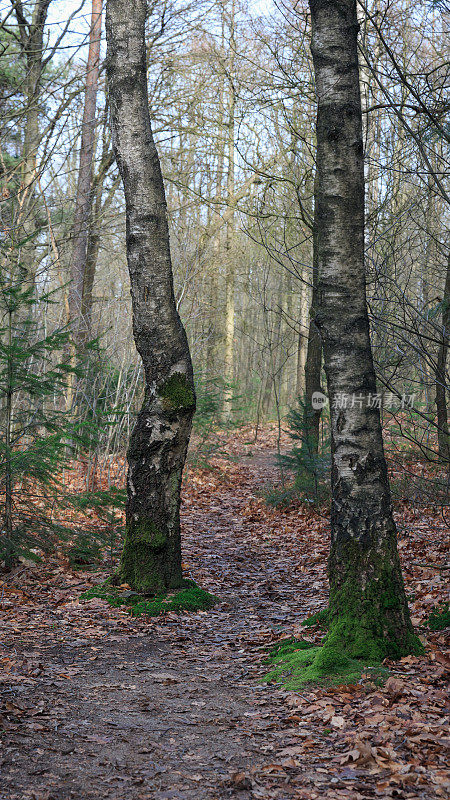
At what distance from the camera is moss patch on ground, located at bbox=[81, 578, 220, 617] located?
5723mm

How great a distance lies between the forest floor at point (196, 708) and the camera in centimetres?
282

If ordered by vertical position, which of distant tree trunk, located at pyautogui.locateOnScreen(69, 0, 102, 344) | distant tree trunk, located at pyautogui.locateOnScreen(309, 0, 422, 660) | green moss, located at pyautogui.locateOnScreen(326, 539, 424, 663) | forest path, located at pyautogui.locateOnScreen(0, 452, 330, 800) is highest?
distant tree trunk, located at pyautogui.locateOnScreen(69, 0, 102, 344)

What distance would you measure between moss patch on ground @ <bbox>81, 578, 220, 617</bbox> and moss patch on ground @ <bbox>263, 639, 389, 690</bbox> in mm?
1539

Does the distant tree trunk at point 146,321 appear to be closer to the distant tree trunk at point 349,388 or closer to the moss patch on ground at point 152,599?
the moss patch on ground at point 152,599

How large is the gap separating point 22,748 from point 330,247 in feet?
11.1

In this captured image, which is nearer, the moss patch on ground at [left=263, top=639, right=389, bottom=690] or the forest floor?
the forest floor

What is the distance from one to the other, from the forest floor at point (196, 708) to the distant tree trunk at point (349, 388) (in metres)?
0.38

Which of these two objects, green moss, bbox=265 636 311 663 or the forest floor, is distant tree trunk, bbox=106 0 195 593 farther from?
green moss, bbox=265 636 311 663

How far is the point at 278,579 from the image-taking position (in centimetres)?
724

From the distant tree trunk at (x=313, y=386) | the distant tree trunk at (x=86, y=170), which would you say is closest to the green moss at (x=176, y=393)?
the distant tree trunk at (x=313, y=386)

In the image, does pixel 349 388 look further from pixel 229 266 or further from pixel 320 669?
pixel 229 266

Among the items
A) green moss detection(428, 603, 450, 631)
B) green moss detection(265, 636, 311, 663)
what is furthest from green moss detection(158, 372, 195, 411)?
green moss detection(428, 603, 450, 631)

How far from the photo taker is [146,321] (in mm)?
6043

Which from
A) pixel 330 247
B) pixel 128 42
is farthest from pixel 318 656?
pixel 128 42
